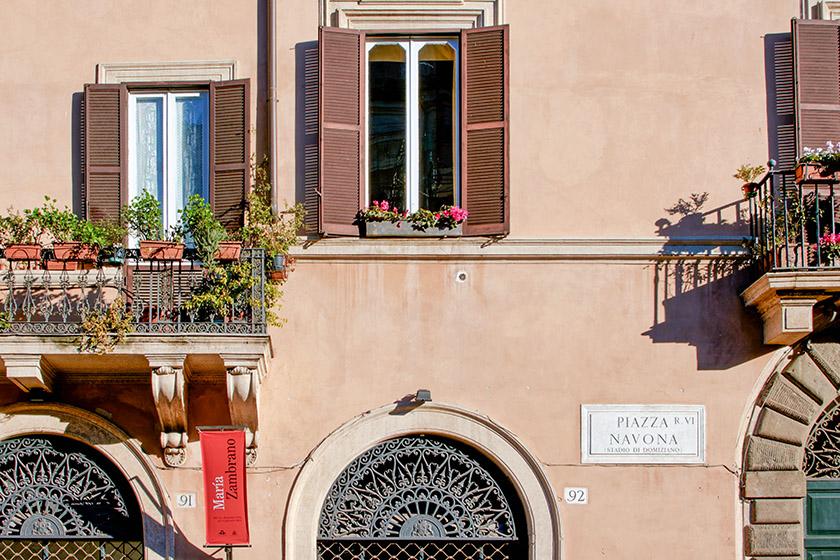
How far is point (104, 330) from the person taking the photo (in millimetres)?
8773

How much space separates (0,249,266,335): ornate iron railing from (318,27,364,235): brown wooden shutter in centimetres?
94

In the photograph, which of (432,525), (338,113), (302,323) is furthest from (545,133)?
(432,525)

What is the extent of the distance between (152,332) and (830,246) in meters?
5.54

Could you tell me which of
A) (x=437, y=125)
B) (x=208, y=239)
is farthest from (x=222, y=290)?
(x=437, y=125)

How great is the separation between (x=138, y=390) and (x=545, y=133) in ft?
13.7

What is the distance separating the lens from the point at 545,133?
9883mm

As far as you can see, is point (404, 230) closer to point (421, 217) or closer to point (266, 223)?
point (421, 217)

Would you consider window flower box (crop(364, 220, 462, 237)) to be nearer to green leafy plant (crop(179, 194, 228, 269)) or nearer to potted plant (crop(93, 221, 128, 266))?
green leafy plant (crop(179, 194, 228, 269))

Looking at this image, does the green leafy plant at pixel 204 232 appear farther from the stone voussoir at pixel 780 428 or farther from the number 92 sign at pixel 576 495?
the stone voussoir at pixel 780 428

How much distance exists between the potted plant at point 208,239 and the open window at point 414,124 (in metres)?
0.92

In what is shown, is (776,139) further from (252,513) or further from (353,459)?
(252,513)

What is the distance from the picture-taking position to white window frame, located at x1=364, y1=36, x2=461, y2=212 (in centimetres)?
1002

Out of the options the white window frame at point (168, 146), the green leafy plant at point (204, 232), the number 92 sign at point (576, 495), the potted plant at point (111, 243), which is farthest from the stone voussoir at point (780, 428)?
the potted plant at point (111, 243)

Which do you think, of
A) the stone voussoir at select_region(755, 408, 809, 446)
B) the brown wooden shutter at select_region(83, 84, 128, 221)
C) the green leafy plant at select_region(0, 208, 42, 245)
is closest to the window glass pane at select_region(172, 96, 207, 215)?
the brown wooden shutter at select_region(83, 84, 128, 221)
